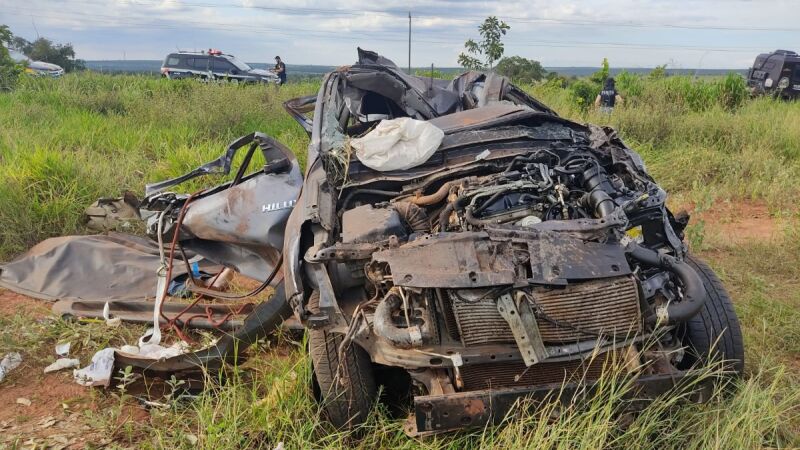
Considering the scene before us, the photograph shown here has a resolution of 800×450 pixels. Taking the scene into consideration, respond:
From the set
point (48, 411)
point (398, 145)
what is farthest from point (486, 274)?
point (48, 411)

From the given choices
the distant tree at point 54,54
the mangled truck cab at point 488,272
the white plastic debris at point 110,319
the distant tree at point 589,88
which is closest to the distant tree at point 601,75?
the distant tree at point 589,88

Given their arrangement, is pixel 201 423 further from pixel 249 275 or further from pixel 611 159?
pixel 611 159

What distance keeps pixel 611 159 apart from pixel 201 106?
709 centimetres

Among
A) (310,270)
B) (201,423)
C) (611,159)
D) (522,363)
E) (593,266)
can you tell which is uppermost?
Result: (611,159)

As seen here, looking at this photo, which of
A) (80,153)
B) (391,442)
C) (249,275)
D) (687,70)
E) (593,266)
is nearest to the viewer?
(593,266)

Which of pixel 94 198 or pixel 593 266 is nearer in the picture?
pixel 593 266

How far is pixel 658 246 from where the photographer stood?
2.82 meters

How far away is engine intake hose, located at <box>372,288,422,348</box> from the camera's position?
222 cm

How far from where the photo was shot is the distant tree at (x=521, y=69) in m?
15.9

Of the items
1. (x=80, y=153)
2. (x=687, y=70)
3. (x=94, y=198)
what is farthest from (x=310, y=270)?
(x=687, y=70)

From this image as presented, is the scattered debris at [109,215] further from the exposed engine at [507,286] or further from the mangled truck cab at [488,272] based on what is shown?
the exposed engine at [507,286]

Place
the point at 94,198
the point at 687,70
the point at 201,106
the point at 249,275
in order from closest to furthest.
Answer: the point at 249,275 → the point at 94,198 → the point at 201,106 → the point at 687,70

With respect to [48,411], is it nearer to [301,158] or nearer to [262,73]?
[301,158]

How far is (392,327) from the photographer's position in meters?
2.25
